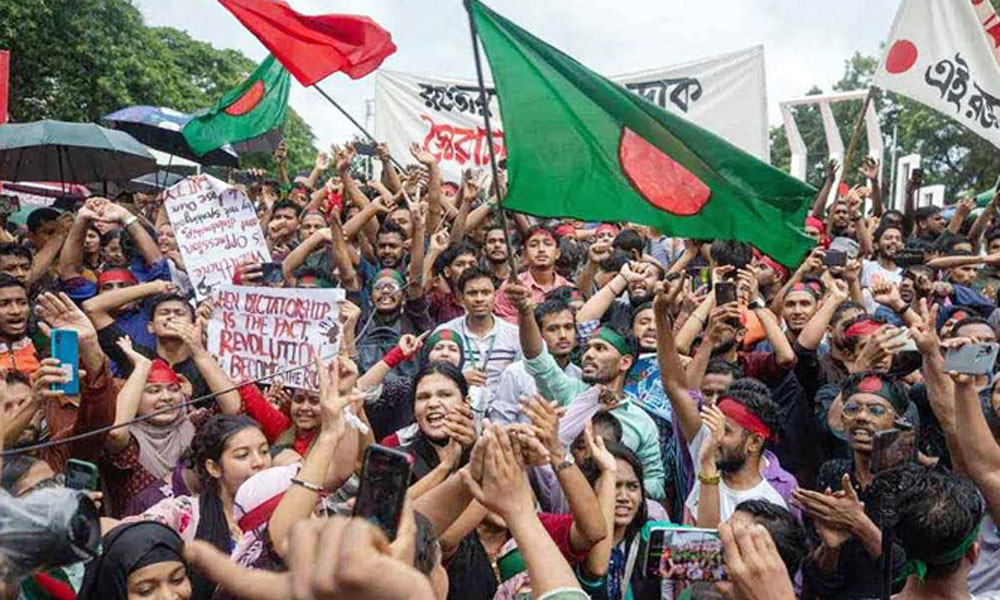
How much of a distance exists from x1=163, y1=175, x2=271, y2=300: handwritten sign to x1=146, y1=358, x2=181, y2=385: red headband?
1.63 m

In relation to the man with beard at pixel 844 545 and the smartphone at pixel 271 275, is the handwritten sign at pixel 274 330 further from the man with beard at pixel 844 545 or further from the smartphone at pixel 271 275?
the man with beard at pixel 844 545

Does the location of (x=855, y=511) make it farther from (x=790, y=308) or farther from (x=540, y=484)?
(x=790, y=308)

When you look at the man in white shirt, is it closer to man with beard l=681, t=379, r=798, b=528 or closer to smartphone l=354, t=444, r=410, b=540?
man with beard l=681, t=379, r=798, b=528

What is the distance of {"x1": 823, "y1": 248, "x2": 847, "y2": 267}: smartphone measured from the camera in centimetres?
657

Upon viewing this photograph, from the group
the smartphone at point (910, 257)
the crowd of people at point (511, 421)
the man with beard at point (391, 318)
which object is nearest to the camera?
the crowd of people at point (511, 421)

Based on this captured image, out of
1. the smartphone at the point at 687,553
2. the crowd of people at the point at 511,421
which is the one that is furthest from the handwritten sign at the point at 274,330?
the smartphone at the point at 687,553

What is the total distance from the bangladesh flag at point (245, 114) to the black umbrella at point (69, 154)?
600mm

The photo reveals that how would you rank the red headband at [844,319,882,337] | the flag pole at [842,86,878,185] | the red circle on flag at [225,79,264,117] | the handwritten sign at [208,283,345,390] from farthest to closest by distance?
the red circle on flag at [225,79,264,117] → the flag pole at [842,86,878,185] → the red headband at [844,319,882,337] → the handwritten sign at [208,283,345,390]

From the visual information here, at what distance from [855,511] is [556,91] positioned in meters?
1.88

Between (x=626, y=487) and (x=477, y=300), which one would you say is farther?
(x=477, y=300)

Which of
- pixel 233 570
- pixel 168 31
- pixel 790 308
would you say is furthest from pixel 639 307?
pixel 168 31

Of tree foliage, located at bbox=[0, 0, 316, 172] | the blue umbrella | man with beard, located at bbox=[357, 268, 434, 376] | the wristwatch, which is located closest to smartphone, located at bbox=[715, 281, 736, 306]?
man with beard, located at bbox=[357, 268, 434, 376]

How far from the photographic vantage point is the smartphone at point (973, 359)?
3.12 meters

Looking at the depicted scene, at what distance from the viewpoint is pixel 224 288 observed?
201 inches
